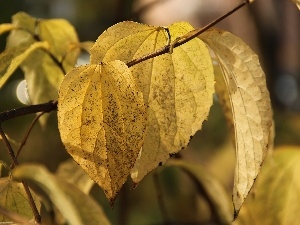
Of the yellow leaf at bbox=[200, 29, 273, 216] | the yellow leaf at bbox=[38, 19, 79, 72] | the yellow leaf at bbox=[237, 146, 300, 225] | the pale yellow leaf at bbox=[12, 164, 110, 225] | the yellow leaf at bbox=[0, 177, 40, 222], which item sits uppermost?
the pale yellow leaf at bbox=[12, 164, 110, 225]

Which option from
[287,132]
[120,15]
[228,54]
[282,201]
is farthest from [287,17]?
[228,54]

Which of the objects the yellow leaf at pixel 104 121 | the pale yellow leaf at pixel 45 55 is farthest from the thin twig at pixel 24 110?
the pale yellow leaf at pixel 45 55

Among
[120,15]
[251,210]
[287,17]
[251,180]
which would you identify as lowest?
[287,17]

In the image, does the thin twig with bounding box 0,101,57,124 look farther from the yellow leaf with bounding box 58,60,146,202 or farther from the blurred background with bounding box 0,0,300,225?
the blurred background with bounding box 0,0,300,225

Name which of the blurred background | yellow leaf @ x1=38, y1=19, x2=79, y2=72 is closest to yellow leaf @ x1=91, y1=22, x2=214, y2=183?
yellow leaf @ x1=38, y1=19, x2=79, y2=72

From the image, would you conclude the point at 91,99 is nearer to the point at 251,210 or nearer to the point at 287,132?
the point at 251,210

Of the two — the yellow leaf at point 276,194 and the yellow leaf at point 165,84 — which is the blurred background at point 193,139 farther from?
the yellow leaf at point 165,84
